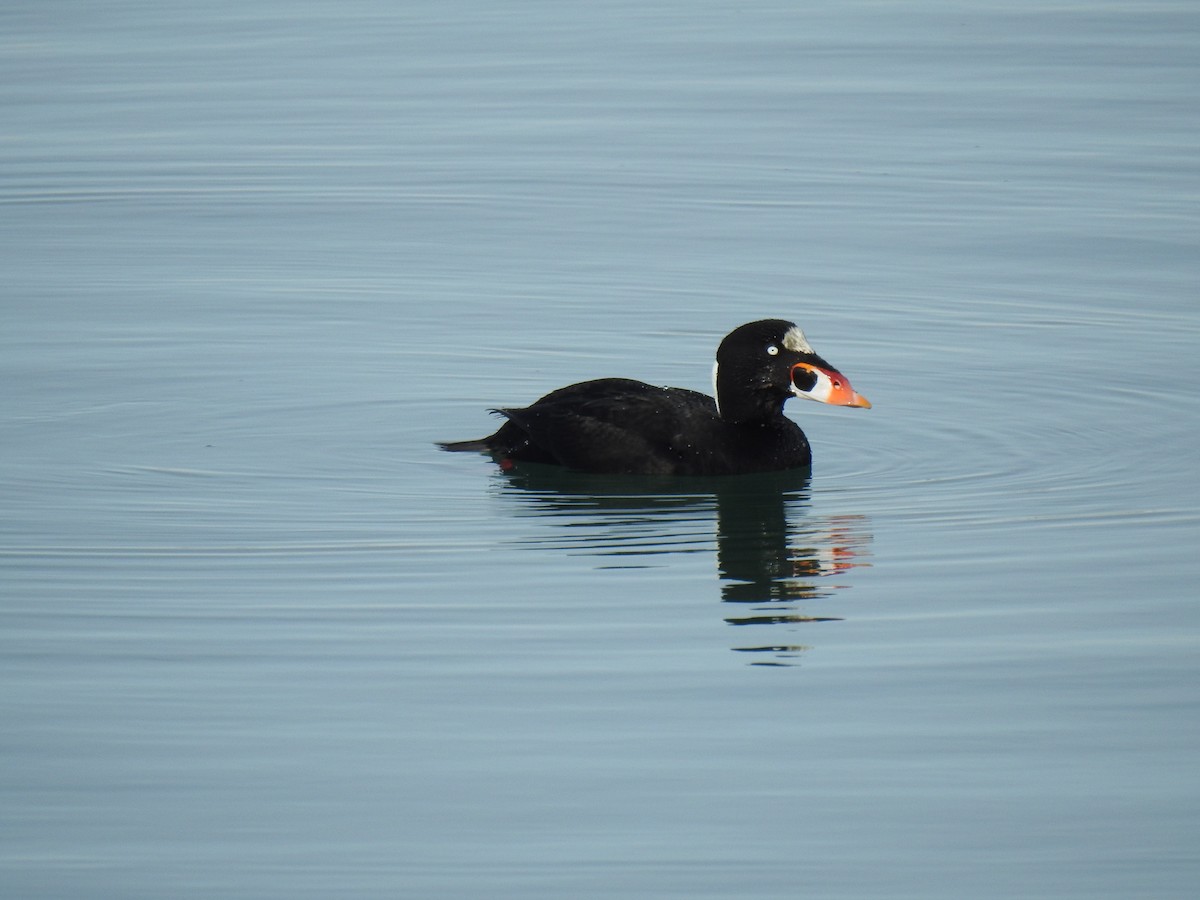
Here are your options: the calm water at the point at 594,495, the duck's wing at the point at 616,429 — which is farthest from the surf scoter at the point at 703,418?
the calm water at the point at 594,495

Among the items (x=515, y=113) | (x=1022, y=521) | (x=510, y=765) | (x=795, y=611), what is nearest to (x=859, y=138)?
(x=515, y=113)

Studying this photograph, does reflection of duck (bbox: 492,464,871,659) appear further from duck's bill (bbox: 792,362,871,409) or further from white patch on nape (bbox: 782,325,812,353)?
white patch on nape (bbox: 782,325,812,353)

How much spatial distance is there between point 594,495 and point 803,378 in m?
1.24

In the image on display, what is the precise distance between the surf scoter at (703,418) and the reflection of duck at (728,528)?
9 centimetres

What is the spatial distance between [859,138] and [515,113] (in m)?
3.42

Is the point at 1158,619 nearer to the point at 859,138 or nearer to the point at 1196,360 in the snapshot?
the point at 1196,360

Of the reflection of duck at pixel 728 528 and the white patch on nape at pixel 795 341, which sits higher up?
the white patch on nape at pixel 795 341

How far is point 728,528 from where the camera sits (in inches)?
388

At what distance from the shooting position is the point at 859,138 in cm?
1895

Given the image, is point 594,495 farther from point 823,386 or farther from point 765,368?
point 823,386

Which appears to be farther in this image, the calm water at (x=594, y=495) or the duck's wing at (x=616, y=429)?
the duck's wing at (x=616, y=429)

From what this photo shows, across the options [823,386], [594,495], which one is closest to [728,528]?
[594,495]

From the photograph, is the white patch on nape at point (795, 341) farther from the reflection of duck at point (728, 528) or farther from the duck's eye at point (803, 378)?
the reflection of duck at point (728, 528)

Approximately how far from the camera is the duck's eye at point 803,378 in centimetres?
1077
